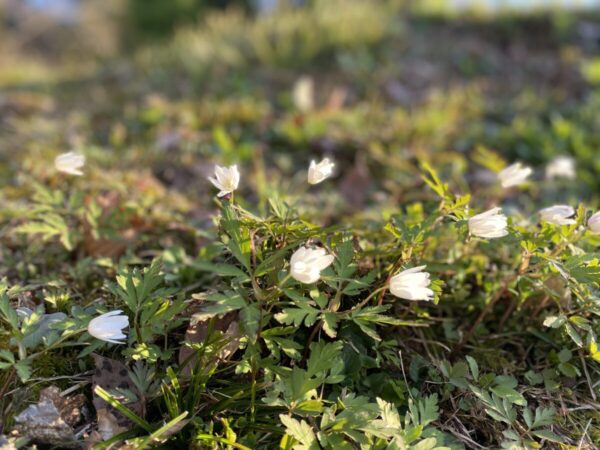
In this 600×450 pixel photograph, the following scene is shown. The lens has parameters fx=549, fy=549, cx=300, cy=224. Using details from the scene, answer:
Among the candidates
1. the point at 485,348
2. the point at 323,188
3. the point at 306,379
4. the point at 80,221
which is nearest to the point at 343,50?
the point at 323,188

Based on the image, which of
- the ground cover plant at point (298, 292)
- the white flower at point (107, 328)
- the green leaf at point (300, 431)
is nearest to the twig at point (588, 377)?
the ground cover plant at point (298, 292)

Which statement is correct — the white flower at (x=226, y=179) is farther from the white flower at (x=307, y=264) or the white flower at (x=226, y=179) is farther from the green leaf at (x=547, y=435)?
the green leaf at (x=547, y=435)

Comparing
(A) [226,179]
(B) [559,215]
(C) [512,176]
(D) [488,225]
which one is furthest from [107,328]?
(C) [512,176]

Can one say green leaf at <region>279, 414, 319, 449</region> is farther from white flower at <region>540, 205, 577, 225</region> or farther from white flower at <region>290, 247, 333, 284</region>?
white flower at <region>540, 205, 577, 225</region>

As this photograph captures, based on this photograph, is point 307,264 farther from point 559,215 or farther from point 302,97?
point 302,97

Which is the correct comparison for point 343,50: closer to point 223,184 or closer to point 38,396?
point 223,184

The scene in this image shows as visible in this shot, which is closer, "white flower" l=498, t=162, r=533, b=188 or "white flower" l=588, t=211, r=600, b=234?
"white flower" l=588, t=211, r=600, b=234

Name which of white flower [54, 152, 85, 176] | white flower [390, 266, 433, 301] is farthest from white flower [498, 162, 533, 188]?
white flower [54, 152, 85, 176]

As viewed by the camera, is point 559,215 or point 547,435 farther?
point 559,215
